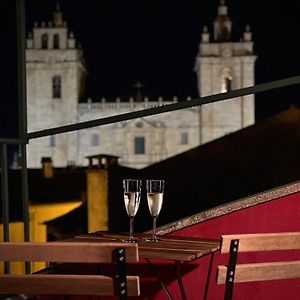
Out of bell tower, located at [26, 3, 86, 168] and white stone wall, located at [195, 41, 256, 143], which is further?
bell tower, located at [26, 3, 86, 168]

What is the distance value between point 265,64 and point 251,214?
78977 mm

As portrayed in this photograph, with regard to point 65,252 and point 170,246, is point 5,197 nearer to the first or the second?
point 170,246

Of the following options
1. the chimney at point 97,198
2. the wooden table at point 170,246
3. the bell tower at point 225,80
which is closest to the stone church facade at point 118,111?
the bell tower at point 225,80

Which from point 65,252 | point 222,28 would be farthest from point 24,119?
point 222,28

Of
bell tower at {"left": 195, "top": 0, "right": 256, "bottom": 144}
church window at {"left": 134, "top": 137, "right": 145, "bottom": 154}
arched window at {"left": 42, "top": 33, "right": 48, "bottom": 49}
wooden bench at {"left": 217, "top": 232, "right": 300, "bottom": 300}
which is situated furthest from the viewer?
arched window at {"left": 42, "top": 33, "right": 48, "bottom": 49}

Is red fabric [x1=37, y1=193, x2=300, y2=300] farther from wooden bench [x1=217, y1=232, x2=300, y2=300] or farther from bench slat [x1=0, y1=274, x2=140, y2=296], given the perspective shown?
bench slat [x1=0, y1=274, x2=140, y2=296]

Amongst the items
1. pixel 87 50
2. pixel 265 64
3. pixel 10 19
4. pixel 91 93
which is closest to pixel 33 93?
pixel 91 93

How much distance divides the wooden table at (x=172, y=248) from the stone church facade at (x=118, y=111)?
49.9 metres

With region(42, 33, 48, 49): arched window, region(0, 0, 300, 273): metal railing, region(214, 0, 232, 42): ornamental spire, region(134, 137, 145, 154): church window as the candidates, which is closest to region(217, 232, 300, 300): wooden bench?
region(0, 0, 300, 273): metal railing

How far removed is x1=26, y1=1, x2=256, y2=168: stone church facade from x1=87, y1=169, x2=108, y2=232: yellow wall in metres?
36.8

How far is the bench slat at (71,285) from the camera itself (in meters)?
1.71

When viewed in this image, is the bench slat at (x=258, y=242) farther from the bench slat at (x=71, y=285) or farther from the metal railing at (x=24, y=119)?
the metal railing at (x=24, y=119)

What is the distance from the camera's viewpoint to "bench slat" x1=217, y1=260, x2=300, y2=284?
1.87 metres

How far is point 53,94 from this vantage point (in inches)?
2101
